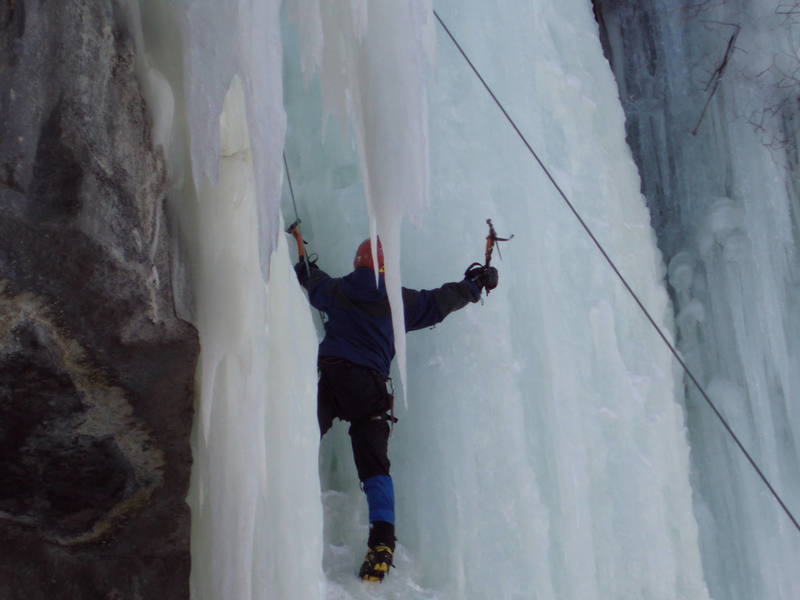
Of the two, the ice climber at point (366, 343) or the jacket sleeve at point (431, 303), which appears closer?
the ice climber at point (366, 343)

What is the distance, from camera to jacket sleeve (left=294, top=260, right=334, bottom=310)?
3.54 m

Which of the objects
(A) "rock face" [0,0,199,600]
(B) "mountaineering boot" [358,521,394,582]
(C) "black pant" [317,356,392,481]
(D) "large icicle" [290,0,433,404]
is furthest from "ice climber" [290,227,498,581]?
(A) "rock face" [0,0,199,600]

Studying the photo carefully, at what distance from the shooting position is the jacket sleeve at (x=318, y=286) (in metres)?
3.54

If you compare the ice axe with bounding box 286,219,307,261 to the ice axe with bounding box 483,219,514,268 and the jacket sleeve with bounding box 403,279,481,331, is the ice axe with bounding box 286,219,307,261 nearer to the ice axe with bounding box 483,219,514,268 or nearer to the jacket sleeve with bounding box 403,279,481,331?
the jacket sleeve with bounding box 403,279,481,331

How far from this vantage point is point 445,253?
12.6ft

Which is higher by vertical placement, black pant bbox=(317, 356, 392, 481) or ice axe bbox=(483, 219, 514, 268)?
ice axe bbox=(483, 219, 514, 268)

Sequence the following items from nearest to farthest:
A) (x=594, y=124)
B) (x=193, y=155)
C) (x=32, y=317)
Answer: (x=32, y=317)
(x=193, y=155)
(x=594, y=124)

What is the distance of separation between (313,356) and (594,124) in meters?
2.62

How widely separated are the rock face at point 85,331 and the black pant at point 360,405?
84 cm

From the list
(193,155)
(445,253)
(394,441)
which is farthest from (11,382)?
(445,253)

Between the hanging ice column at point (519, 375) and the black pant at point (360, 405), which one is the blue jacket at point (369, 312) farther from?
the hanging ice column at point (519, 375)

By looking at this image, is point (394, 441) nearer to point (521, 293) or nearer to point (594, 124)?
point (521, 293)

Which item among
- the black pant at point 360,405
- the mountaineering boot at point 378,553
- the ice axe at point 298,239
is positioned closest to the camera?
the mountaineering boot at point 378,553

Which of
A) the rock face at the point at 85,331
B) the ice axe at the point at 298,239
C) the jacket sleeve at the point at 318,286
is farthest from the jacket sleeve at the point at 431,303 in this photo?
the rock face at the point at 85,331
